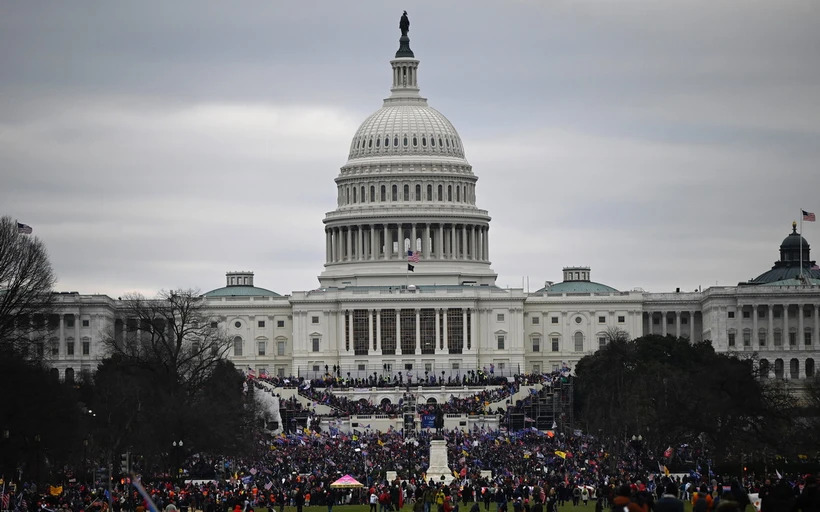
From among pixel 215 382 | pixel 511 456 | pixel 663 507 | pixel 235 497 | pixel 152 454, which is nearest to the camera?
pixel 663 507

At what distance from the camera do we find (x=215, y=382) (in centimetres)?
14688

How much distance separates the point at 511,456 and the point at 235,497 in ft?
137

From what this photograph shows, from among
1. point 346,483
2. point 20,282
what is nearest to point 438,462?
point 346,483

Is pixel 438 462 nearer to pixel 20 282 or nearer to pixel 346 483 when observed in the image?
pixel 346 483

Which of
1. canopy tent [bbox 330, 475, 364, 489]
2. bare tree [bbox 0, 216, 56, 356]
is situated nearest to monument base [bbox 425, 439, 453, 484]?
canopy tent [bbox 330, 475, 364, 489]

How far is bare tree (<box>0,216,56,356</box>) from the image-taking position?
360 feet

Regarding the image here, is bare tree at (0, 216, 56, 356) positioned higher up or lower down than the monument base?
higher up

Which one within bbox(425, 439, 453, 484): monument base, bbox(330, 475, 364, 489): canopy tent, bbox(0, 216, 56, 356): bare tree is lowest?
bbox(330, 475, 364, 489): canopy tent

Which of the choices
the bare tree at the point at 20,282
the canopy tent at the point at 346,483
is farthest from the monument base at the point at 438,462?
the bare tree at the point at 20,282

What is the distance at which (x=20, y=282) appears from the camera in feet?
367

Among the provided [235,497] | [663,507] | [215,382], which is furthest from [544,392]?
[663,507]

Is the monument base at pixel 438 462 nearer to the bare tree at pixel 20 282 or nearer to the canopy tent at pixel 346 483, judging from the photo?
the canopy tent at pixel 346 483

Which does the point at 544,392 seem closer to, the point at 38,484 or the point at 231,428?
the point at 231,428

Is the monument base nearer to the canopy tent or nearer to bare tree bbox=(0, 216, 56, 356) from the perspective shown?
the canopy tent
